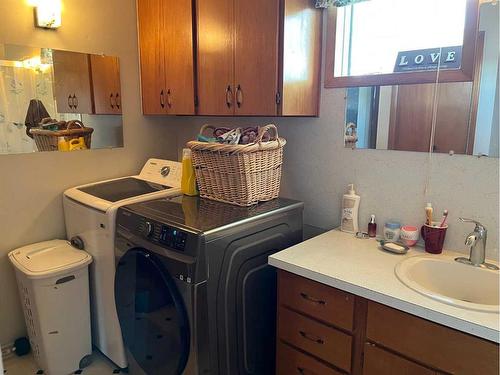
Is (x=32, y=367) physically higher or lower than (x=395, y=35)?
lower

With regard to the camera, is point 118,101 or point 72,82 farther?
point 118,101

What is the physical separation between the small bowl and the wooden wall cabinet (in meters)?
0.73

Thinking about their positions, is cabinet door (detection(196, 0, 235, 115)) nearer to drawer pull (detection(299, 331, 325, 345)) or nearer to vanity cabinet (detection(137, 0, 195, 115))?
vanity cabinet (detection(137, 0, 195, 115))

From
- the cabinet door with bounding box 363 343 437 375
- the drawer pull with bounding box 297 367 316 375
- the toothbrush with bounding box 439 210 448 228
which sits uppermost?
the toothbrush with bounding box 439 210 448 228

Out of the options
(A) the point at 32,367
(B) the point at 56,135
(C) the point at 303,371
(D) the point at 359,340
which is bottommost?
(A) the point at 32,367

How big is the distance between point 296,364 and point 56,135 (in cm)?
185

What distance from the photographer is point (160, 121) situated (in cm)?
277

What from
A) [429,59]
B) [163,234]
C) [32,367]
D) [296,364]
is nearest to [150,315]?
[163,234]

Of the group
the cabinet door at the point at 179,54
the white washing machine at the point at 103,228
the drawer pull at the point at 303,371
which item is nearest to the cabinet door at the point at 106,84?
the cabinet door at the point at 179,54

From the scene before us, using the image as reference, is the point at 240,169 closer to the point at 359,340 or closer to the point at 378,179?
the point at 378,179

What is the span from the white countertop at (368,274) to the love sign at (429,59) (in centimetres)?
79

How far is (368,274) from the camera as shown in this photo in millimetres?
1399

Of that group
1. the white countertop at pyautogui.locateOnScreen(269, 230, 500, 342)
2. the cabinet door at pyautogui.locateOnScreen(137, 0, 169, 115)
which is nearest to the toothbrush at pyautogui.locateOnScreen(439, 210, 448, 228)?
the white countertop at pyautogui.locateOnScreen(269, 230, 500, 342)

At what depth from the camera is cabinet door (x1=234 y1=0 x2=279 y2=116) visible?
167 centimetres
